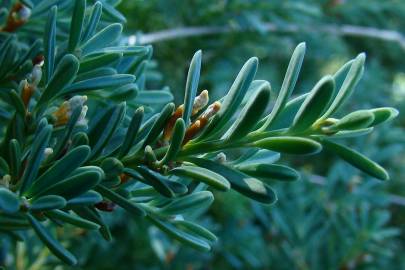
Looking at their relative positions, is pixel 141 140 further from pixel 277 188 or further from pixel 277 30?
pixel 277 30

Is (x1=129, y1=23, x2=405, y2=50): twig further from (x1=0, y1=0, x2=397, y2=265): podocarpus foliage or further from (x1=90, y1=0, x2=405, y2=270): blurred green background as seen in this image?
(x1=0, y1=0, x2=397, y2=265): podocarpus foliage

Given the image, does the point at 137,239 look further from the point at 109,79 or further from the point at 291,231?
the point at 109,79

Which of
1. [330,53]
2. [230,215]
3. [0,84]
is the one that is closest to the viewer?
[0,84]

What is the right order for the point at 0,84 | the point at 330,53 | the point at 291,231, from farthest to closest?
the point at 330,53 < the point at 291,231 < the point at 0,84

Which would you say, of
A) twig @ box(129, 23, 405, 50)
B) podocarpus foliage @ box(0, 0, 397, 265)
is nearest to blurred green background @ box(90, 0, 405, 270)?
twig @ box(129, 23, 405, 50)

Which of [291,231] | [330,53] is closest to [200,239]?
[291,231]

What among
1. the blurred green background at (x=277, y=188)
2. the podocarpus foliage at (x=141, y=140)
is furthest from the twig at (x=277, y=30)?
the podocarpus foliage at (x=141, y=140)

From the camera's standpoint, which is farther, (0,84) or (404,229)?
(404,229)

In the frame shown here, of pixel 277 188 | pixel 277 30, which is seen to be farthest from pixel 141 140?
pixel 277 30
